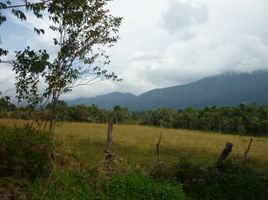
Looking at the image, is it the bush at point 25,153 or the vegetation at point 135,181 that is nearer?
the bush at point 25,153

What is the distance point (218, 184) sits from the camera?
44.0 ft

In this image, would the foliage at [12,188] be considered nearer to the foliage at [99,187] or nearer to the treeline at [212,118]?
the foliage at [99,187]

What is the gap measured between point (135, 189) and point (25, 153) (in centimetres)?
343

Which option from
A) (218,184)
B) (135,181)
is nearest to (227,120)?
(218,184)

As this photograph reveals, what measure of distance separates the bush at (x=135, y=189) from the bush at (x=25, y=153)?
1.78 metres

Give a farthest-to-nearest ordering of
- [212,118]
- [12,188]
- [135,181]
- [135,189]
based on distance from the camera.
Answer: [212,118] < [135,181] < [135,189] < [12,188]

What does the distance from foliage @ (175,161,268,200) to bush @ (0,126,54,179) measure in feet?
15.9

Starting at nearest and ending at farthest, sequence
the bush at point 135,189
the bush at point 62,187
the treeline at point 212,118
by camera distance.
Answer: the bush at point 62,187 < the bush at point 135,189 < the treeline at point 212,118

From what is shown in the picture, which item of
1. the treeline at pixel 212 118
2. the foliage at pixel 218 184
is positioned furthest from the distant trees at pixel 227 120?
the foliage at pixel 218 184

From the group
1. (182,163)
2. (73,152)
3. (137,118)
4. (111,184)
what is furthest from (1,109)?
(137,118)

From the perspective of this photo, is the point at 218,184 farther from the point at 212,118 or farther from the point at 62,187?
the point at 212,118

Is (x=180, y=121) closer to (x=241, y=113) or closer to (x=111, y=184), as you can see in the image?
(x=241, y=113)

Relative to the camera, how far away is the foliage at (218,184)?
1303 centimetres

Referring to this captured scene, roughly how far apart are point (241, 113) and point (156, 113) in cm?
2561
